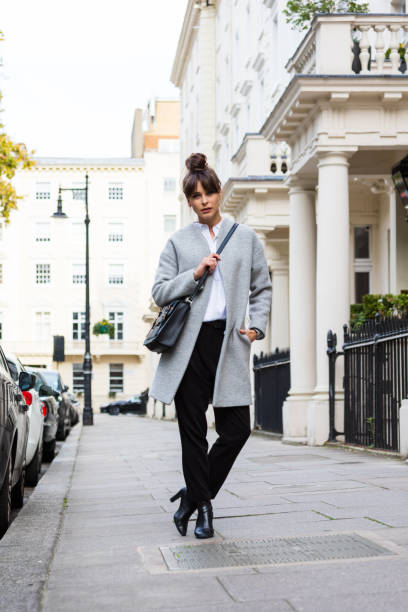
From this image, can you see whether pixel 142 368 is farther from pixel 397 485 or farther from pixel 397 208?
pixel 397 485

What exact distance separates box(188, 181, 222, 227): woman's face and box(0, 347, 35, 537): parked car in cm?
164

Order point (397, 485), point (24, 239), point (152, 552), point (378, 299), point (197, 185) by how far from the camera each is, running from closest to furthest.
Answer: point (152, 552), point (197, 185), point (397, 485), point (378, 299), point (24, 239)

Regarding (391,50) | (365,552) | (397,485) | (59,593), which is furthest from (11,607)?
(391,50)

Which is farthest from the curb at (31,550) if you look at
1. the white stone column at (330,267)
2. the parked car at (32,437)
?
the white stone column at (330,267)

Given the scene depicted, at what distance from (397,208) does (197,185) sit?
12615mm

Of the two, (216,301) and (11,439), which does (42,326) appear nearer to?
(11,439)

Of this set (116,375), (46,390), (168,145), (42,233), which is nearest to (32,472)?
(46,390)

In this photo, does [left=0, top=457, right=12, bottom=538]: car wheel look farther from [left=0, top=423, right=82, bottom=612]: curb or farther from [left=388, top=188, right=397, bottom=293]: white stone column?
[left=388, top=188, right=397, bottom=293]: white stone column

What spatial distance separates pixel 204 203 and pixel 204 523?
5.80 ft

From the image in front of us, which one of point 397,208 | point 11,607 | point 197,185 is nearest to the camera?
point 11,607

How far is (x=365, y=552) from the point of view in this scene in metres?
4.64

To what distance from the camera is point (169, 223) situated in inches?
3012

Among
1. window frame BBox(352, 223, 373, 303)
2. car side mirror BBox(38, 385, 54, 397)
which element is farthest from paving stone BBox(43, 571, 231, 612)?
window frame BBox(352, 223, 373, 303)

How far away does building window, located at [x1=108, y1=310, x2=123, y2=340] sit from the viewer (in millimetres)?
75562
